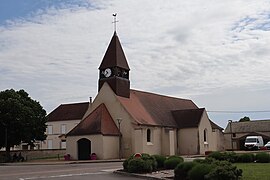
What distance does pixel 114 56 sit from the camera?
54.6 metres

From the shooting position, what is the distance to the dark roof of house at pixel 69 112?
83312mm

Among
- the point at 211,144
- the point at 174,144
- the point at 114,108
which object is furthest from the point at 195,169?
the point at 211,144

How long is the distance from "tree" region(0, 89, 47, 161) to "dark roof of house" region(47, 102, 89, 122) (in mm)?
29655

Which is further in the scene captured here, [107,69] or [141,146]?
[107,69]

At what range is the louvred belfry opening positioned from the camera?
2119 inches

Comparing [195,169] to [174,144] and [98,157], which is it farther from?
[174,144]

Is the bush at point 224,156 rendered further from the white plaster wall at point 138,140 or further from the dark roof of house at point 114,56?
the dark roof of house at point 114,56

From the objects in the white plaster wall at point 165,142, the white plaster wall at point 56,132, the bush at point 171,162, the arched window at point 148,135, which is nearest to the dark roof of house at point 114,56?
the arched window at point 148,135

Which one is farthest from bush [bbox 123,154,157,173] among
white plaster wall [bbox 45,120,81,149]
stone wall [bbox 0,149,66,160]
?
white plaster wall [bbox 45,120,81,149]

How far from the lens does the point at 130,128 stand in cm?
5166

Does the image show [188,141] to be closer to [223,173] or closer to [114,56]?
[114,56]

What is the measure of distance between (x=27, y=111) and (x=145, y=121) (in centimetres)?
1395

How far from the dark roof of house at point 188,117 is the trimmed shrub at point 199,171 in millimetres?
39652

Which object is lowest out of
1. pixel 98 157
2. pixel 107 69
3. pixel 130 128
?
pixel 98 157
